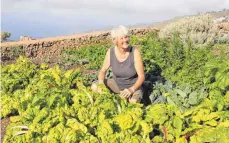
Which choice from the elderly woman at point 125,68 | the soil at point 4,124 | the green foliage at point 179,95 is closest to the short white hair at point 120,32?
the elderly woman at point 125,68

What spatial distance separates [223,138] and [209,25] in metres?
9.16

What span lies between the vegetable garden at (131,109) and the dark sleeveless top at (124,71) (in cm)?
33

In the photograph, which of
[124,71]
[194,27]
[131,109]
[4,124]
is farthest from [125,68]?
[194,27]

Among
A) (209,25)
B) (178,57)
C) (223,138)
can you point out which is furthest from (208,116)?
(209,25)

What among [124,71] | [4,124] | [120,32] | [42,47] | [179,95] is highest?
[120,32]

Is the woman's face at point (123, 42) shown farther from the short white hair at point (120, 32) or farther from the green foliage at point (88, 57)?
the green foliage at point (88, 57)

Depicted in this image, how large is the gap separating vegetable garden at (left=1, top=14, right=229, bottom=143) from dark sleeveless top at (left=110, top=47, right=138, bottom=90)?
328mm

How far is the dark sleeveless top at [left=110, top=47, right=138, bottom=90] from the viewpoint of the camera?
5449mm

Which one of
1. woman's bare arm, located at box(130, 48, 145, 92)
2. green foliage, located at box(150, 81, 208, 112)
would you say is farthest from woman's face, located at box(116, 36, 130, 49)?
green foliage, located at box(150, 81, 208, 112)

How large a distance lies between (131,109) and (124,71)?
44.1 inches

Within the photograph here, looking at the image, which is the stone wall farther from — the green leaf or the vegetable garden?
the green leaf

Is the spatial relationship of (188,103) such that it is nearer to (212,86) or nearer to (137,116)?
(212,86)

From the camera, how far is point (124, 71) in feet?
18.1

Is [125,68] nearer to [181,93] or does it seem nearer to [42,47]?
[181,93]
